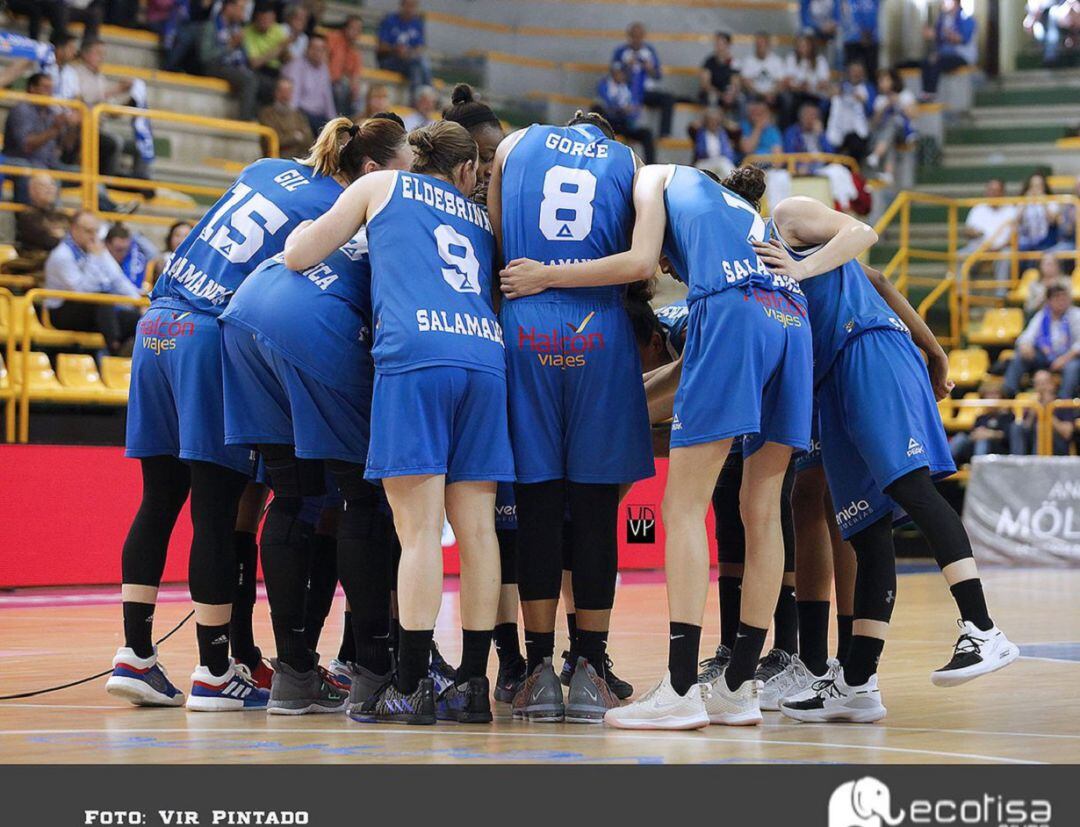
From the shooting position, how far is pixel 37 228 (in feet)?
40.7

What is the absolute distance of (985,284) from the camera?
1819cm

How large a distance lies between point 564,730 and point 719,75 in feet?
56.8

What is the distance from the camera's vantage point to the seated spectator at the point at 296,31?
1709 cm

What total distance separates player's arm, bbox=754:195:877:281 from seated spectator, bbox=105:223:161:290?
25.9 ft

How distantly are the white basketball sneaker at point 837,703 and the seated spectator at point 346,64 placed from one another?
13.0 meters

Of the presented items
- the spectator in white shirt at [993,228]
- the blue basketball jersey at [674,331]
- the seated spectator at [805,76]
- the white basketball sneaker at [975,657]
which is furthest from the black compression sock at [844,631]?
the seated spectator at [805,76]

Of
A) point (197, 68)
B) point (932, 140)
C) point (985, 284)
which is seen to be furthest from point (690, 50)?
point (197, 68)

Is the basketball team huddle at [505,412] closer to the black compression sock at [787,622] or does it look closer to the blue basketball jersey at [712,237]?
the blue basketball jersey at [712,237]

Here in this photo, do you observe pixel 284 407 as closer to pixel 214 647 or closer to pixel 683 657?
pixel 214 647

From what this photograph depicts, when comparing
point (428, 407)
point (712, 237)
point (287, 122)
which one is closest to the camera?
point (428, 407)

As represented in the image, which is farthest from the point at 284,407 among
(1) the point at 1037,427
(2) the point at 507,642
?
(1) the point at 1037,427

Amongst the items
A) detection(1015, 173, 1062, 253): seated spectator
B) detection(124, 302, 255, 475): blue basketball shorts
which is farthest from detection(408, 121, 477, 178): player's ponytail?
detection(1015, 173, 1062, 253): seated spectator

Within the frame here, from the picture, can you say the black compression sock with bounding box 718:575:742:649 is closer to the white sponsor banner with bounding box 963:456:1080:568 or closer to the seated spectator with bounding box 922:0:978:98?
the white sponsor banner with bounding box 963:456:1080:568
